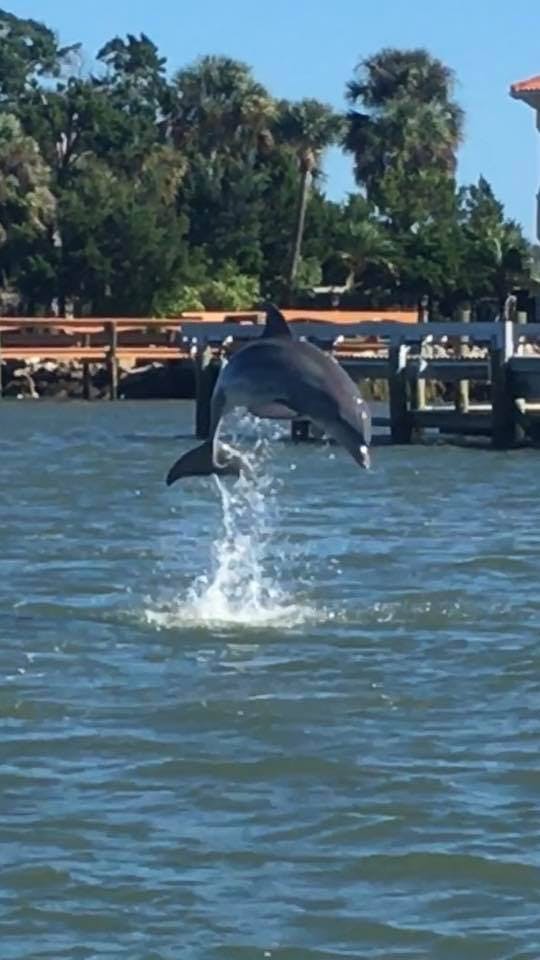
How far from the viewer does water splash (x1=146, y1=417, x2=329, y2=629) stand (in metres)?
16.9

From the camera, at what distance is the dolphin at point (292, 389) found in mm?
13680

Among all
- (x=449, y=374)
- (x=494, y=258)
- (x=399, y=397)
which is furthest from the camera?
(x=494, y=258)

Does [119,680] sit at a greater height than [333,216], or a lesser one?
lesser

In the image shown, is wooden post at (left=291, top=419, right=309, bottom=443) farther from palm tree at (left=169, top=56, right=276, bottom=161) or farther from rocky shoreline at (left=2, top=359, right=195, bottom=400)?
palm tree at (left=169, top=56, right=276, bottom=161)

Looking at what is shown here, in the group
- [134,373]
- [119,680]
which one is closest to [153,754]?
[119,680]

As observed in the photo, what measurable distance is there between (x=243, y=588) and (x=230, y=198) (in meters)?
58.5

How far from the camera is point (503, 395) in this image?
3506 cm

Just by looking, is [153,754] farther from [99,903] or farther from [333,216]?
[333,216]

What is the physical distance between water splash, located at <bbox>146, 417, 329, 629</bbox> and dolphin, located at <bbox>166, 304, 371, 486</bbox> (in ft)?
7.62

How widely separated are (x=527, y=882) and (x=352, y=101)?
7787cm

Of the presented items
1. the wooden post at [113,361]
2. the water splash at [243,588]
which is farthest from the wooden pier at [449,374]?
the wooden post at [113,361]

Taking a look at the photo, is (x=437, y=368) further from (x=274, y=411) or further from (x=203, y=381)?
(x=274, y=411)

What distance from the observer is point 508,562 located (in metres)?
20.5

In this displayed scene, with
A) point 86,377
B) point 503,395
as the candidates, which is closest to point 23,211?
point 86,377
